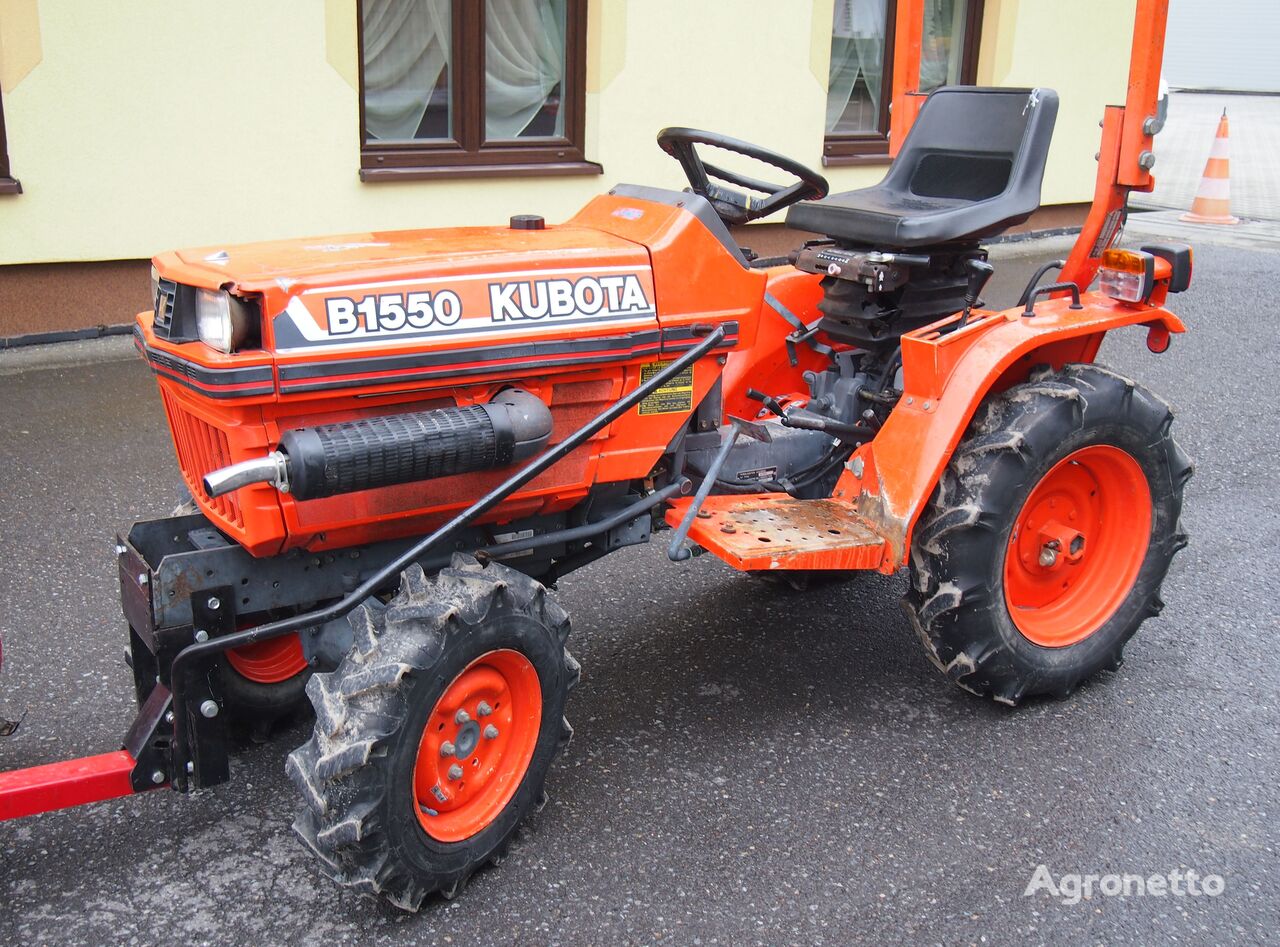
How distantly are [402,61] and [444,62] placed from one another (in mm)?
249

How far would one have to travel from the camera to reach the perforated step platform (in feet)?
10.0

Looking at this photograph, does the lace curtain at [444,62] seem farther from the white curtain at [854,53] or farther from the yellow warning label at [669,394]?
the yellow warning label at [669,394]

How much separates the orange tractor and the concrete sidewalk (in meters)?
9.50

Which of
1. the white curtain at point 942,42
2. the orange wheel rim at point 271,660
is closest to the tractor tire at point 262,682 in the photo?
the orange wheel rim at point 271,660

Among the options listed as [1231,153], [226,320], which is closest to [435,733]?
[226,320]

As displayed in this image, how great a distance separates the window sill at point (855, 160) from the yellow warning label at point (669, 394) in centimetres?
595

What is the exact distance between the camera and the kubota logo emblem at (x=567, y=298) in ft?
9.14

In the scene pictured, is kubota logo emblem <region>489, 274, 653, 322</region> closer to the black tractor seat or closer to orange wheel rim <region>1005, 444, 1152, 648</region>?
Result: the black tractor seat

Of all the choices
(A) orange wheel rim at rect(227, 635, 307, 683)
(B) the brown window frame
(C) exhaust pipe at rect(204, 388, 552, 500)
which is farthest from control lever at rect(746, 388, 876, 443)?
(B) the brown window frame

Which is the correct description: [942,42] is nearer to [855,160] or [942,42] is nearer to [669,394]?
[855,160]

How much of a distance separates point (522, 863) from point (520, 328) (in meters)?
1.21

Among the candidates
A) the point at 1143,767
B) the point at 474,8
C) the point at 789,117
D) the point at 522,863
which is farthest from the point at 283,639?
the point at 789,117

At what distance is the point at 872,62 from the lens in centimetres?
919

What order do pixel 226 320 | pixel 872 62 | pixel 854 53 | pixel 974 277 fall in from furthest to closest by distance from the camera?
pixel 872 62
pixel 854 53
pixel 974 277
pixel 226 320
